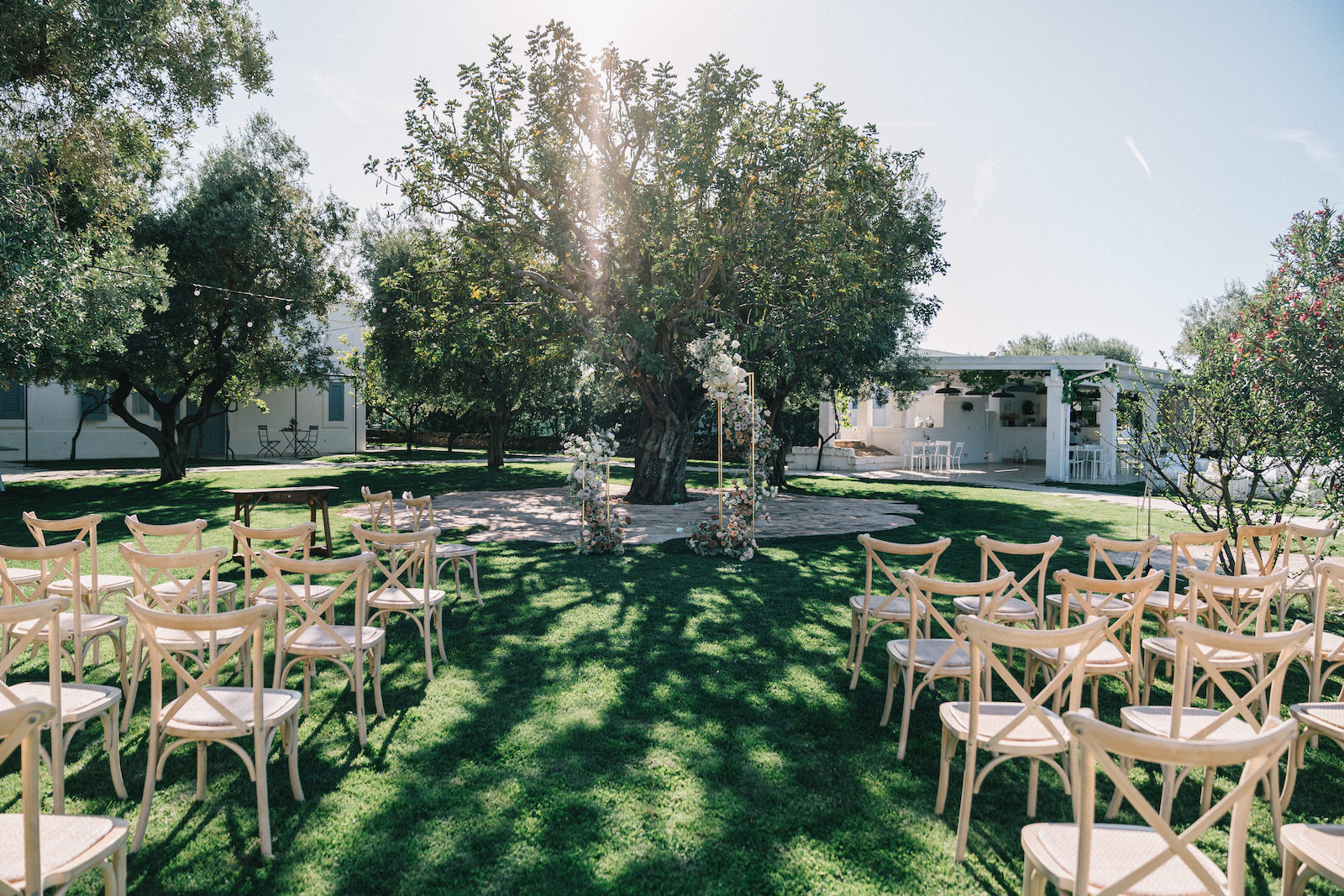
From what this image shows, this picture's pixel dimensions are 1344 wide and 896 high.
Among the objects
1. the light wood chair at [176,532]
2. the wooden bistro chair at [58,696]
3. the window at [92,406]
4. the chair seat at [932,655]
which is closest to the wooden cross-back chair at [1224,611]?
the chair seat at [932,655]

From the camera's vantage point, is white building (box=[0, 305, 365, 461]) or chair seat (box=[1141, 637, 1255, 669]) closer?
chair seat (box=[1141, 637, 1255, 669])

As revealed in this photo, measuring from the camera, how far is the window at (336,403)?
26.7 metres

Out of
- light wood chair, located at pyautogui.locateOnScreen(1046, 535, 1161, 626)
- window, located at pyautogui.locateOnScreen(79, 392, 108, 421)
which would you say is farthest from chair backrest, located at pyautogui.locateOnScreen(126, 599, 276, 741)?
window, located at pyautogui.locateOnScreen(79, 392, 108, 421)

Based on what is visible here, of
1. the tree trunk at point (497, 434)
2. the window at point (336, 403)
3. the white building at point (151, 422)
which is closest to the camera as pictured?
the tree trunk at point (497, 434)

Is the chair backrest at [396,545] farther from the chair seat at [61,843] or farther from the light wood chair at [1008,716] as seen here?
the light wood chair at [1008,716]

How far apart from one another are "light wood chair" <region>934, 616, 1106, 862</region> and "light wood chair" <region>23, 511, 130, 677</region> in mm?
3562

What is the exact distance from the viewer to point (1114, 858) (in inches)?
69.7

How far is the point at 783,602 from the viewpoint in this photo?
6.03 m

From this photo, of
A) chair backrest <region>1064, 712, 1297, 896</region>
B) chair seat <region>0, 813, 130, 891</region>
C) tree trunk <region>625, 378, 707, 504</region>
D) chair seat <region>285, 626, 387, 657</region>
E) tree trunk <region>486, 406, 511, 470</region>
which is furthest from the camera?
tree trunk <region>486, 406, 511, 470</region>

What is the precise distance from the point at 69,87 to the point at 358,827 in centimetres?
1012

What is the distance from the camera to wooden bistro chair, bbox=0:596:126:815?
2070 millimetres

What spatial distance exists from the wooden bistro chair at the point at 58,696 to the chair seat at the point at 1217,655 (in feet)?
13.7

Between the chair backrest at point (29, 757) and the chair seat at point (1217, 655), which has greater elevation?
the chair backrest at point (29, 757)

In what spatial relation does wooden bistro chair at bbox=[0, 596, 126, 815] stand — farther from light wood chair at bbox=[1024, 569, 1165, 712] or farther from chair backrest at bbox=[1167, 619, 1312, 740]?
light wood chair at bbox=[1024, 569, 1165, 712]
